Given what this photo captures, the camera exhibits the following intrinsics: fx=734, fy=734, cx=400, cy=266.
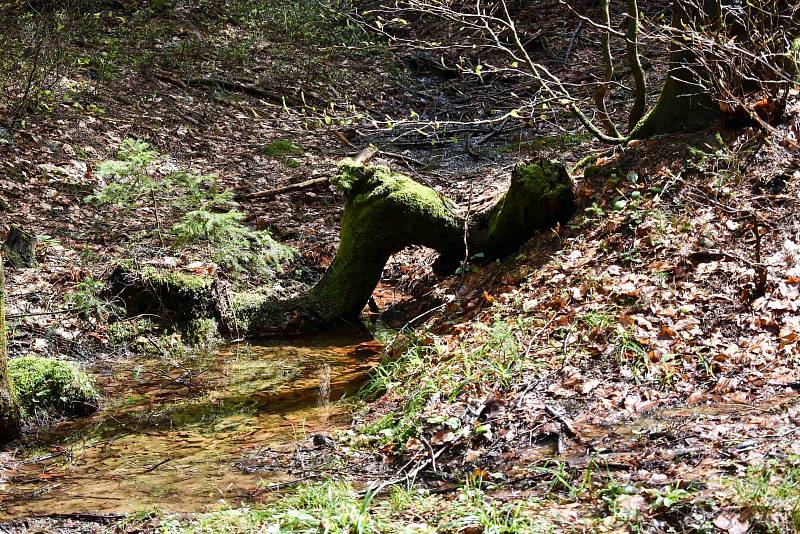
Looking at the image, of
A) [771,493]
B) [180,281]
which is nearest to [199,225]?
[180,281]

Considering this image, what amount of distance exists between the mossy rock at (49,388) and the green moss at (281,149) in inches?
268

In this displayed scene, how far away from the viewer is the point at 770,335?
Result: 4.86 meters

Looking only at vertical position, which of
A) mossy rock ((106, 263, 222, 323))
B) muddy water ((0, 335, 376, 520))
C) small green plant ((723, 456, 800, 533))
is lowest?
muddy water ((0, 335, 376, 520))

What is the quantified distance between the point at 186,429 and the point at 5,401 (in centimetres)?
122

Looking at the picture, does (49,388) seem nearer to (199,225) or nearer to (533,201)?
(199,225)

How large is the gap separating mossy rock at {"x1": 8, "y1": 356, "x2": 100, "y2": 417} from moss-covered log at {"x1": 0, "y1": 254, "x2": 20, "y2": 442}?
0.34m

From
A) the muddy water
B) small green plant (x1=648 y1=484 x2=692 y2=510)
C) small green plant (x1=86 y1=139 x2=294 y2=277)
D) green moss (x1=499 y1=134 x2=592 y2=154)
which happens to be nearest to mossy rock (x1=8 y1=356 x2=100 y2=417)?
the muddy water

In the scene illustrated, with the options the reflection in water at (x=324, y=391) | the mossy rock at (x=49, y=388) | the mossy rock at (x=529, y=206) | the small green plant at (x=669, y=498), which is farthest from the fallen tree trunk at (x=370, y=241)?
the small green plant at (x=669, y=498)

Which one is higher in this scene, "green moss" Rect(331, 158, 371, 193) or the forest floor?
"green moss" Rect(331, 158, 371, 193)

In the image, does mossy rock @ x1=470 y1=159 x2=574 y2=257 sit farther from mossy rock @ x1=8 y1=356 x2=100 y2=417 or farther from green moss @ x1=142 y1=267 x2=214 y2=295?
mossy rock @ x1=8 y1=356 x2=100 y2=417

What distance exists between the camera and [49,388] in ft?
18.5

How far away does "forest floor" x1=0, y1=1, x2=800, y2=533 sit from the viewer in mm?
3578

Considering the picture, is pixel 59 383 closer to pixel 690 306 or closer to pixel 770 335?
pixel 690 306

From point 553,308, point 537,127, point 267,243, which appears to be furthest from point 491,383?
point 537,127
